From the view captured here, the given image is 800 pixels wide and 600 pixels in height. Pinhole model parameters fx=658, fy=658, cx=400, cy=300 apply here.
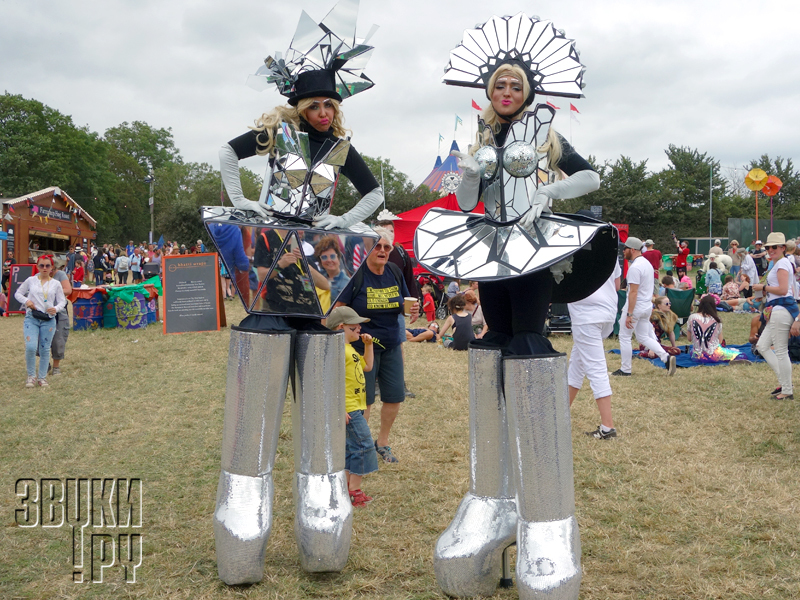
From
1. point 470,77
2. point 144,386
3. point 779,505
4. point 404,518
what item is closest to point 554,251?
point 470,77

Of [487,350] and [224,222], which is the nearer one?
[487,350]

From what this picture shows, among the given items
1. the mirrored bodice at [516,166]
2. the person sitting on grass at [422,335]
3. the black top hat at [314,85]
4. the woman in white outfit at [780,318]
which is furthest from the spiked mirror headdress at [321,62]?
the person sitting on grass at [422,335]

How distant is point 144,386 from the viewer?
8.24 meters

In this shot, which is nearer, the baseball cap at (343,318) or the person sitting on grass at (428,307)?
the baseball cap at (343,318)

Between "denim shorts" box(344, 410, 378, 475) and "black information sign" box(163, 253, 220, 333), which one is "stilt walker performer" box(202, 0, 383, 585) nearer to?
"denim shorts" box(344, 410, 378, 475)

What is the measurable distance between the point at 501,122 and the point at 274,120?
106cm

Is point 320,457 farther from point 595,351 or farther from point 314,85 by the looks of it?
point 595,351

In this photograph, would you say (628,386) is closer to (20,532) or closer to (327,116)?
(327,116)

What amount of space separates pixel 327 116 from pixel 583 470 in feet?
Answer: 10.1

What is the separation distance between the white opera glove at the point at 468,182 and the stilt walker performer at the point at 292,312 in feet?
1.75

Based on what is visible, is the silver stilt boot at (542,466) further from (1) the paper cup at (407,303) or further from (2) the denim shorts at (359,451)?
(1) the paper cup at (407,303)

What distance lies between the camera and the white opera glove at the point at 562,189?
8.78ft

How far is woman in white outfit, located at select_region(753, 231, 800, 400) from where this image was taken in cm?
694

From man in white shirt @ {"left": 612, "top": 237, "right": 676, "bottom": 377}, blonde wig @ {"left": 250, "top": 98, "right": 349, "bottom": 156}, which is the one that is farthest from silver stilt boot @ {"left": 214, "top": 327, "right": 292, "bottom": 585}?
man in white shirt @ {"left": 612, "top": 237, "right": 676, "bottom": 377}
